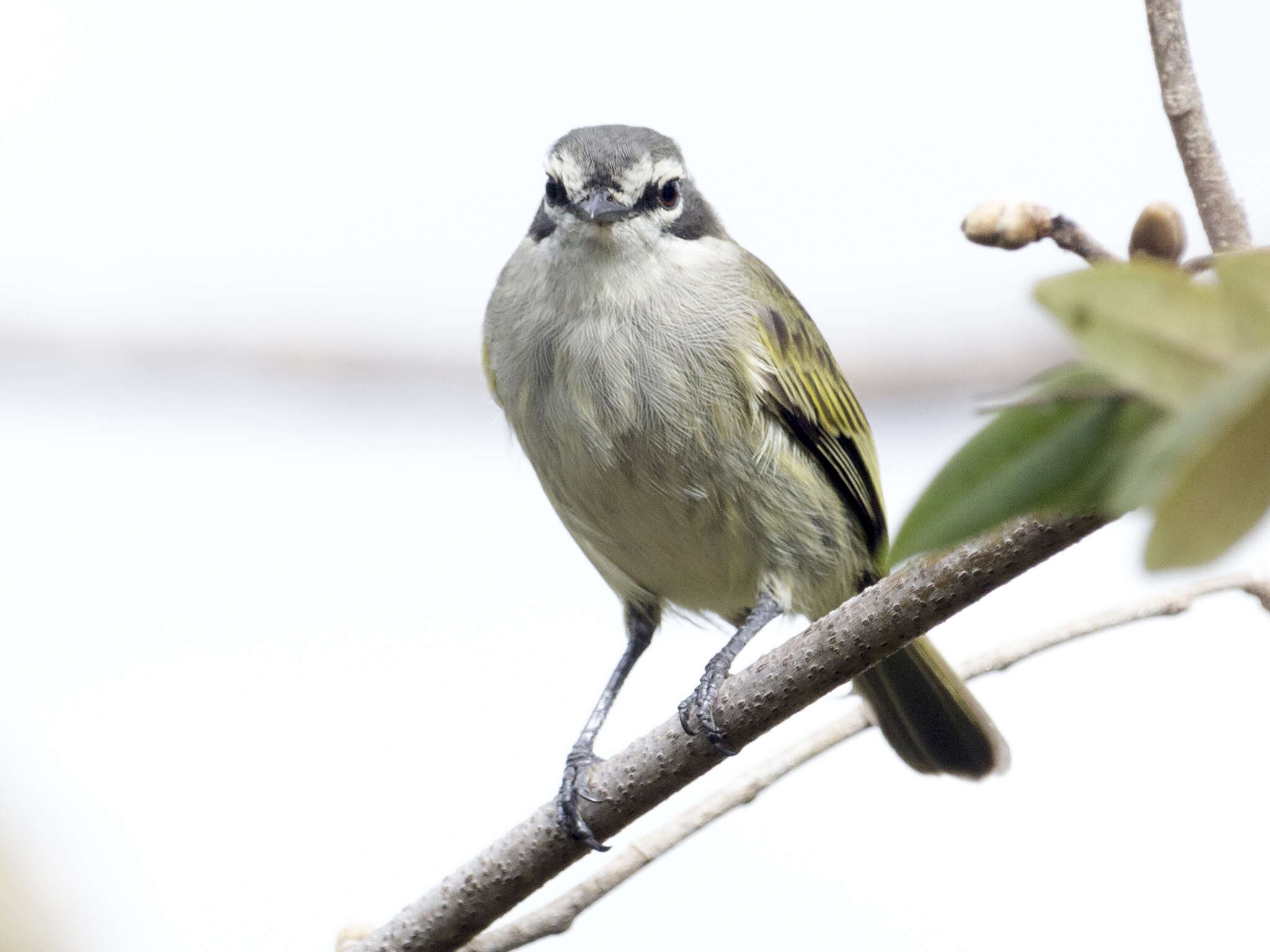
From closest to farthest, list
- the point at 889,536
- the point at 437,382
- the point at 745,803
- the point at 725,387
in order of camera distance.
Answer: the point at 889,536
the point at 745,803
the point at 725,387
the point at 437,382

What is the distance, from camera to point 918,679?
4.53 metres

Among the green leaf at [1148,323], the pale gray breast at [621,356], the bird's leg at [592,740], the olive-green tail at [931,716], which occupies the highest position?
the green leaf at [1148,323]

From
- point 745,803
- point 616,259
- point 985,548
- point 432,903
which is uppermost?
point 616,259

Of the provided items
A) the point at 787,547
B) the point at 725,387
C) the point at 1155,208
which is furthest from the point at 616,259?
the point at 1155,208

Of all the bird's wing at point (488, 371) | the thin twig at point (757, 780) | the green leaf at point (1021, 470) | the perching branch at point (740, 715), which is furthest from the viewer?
the bird's wing at point (488, 371)

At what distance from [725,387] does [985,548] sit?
1864 mm

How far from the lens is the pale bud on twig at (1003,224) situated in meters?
1.51

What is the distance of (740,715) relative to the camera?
8.89 feet

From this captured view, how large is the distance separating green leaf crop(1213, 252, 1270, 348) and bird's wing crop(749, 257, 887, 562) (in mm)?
3342

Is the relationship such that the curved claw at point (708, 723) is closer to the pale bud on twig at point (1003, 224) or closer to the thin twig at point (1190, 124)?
the pale bud on twig at point (1003, 224)

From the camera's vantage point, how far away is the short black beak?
3.90m

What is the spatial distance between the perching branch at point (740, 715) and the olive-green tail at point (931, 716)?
70.1 inches

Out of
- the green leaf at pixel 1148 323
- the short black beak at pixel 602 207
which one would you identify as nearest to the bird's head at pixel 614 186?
the short black beak at pixel 602 207

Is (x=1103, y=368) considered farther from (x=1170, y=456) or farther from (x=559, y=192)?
A: (x=559, y=192)
